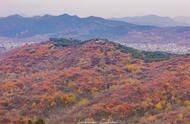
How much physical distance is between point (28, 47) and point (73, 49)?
968 inches

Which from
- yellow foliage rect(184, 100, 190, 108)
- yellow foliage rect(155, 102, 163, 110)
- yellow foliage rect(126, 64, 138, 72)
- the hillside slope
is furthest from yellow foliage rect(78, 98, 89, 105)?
yellow foliage rect(126, 64, 138, 72)

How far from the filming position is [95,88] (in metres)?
113

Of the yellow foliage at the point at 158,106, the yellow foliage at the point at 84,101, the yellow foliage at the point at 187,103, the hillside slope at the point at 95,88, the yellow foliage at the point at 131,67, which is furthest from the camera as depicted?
the yellow foliage at the point at 131,67

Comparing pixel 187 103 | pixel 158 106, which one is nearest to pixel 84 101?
pixel 158 106

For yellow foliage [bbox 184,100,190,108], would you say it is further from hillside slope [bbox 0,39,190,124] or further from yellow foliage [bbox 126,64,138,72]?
yellow foliage [bbox 126,64,138,72]

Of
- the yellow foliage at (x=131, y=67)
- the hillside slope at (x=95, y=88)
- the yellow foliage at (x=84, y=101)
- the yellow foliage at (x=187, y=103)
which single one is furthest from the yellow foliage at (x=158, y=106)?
the yellow foliage at (x=131, y=67)

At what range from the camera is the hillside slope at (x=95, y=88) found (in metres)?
93.2

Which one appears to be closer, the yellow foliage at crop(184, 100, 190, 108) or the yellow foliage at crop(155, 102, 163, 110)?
the yellow foliage at crop(184, 100, 190, 108)

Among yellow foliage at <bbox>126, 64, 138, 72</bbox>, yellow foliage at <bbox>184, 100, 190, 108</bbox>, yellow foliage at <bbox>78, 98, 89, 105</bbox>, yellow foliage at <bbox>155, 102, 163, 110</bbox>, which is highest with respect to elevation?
yellow foliage at <bbox>126, 64, 138, 72</bbox>

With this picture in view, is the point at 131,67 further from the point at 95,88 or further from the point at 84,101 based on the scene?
the point at 84,101

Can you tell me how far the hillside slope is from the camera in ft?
306

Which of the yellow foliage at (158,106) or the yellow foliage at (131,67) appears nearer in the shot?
the yellow foliage at (158,106)

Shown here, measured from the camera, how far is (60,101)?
341 feet

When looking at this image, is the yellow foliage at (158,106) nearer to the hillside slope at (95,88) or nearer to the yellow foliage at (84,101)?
the hillside slope at (95,88)
